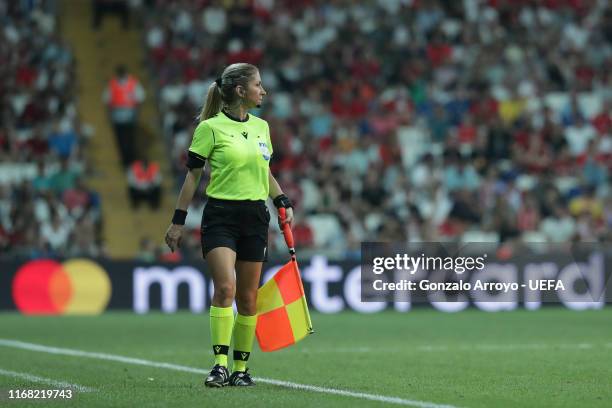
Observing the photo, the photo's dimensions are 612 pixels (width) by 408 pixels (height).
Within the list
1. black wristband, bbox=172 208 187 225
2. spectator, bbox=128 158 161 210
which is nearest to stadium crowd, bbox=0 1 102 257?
spectator, bbox=128 158 161 210

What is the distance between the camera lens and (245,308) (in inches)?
382

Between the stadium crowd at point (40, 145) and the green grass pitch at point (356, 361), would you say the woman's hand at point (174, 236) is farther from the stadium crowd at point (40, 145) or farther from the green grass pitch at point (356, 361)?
the stadium crowd at point (40, 145)

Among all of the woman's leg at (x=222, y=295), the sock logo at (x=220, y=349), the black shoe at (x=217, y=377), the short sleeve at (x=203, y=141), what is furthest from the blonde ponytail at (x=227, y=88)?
the black shoe at (x=217, y=377)

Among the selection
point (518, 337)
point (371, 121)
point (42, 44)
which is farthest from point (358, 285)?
point (42, 44)

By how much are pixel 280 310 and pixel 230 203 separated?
37.6 inches

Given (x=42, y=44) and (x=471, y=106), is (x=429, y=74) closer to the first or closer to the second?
(x=471, y=106)

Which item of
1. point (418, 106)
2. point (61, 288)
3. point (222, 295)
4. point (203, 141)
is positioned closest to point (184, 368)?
point (222, 295)

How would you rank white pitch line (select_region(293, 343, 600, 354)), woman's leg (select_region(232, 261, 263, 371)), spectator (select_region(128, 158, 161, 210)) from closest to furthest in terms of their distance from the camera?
woman's leg (select_region(232, 261, 263, 371)) → white pitch line (select_region(293, 343, 600, 354)) → spectator (select_region(128, 158, 161, 210))

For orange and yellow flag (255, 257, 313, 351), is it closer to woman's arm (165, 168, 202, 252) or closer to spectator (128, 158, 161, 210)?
woman's arm (165, 168, 202, 252)

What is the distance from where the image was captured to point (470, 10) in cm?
2928

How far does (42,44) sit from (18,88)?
1.73 m

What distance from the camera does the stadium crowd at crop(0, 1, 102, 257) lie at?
72.6 feet

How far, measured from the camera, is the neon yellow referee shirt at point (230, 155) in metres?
9.47

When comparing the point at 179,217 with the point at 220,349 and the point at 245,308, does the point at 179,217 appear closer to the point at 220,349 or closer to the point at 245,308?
the point at 245,308
